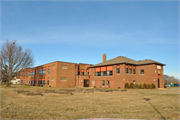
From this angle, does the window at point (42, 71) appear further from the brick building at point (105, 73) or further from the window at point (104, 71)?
the window at point (104, 71)

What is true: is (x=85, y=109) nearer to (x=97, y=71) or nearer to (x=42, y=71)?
(x=97, y=71)

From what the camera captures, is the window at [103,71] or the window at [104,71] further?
the window at [103,71]

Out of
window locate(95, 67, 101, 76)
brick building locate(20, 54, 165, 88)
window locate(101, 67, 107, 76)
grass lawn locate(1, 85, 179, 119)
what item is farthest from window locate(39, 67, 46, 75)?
grass lawn locate(1, 85, 179, 119)

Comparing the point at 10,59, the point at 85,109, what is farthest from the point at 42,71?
the point at 85,109

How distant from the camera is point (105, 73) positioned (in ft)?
146

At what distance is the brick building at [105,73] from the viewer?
131ft

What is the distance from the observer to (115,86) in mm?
39906

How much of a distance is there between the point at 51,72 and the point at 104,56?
71.7 feet

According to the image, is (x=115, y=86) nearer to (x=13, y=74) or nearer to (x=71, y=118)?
(x=13, y=74)

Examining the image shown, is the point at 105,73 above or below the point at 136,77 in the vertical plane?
above

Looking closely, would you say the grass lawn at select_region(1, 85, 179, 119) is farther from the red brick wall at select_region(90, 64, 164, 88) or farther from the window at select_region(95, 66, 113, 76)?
the window at select_region(95, 66, 113, 76)

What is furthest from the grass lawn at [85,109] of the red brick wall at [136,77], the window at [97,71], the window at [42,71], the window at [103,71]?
the window at [42,71]

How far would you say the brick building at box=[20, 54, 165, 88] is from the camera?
131 feet

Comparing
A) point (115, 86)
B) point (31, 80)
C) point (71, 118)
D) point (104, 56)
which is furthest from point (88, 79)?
point (71, 118)
